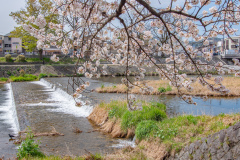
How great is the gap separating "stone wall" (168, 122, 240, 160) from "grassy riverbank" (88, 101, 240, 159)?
38 cm

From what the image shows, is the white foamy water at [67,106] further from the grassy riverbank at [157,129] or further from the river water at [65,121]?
the grassy riverbank at [157,129]

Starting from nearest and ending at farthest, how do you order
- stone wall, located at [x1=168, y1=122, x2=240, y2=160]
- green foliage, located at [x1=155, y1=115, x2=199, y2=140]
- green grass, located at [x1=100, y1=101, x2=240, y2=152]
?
stone wall, located at [x1=168, y1=122, x2=240, y2=160] < green grass, located at [x1=100, y1=101, x2=240, y2=152] < green foliage, located at [x1=155, y1=115, x2=199, y2=140]

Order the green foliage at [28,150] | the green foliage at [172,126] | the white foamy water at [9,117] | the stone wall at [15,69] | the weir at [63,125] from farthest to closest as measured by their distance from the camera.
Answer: the stone wall at [15,69], the white foamy water at [9,117], the weir at [63,125], the green foliage at [172,126], the green foliage at [28,150]

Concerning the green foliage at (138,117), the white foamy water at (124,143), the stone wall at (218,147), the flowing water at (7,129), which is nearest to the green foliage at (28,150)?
the flowing water at (7,129)

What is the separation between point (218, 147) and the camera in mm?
3861

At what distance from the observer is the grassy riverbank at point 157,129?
5.15 m

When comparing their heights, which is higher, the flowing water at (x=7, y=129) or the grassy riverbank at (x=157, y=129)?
the grassy riverbank at (x=157, y=129)

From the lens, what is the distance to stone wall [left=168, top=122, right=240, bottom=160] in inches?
139

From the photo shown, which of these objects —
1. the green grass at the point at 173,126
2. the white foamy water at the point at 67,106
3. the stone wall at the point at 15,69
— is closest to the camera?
the green grass at the point at 173,126

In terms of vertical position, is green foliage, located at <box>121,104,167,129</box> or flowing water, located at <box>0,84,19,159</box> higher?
green foliage, located at <box>121,104,167,129</box>

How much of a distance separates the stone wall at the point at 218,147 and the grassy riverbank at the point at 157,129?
0.38 m

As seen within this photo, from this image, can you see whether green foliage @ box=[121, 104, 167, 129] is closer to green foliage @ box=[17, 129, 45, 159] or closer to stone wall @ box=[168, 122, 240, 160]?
stone wall @ box=[168, 122, 240, 160]

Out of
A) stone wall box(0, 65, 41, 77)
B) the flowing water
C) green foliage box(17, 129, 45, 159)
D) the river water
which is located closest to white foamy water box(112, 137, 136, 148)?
the river water

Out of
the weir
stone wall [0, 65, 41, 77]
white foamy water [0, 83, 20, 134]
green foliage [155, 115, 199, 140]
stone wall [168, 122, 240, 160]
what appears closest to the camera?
stone wall [168, 122, 240, 160]
